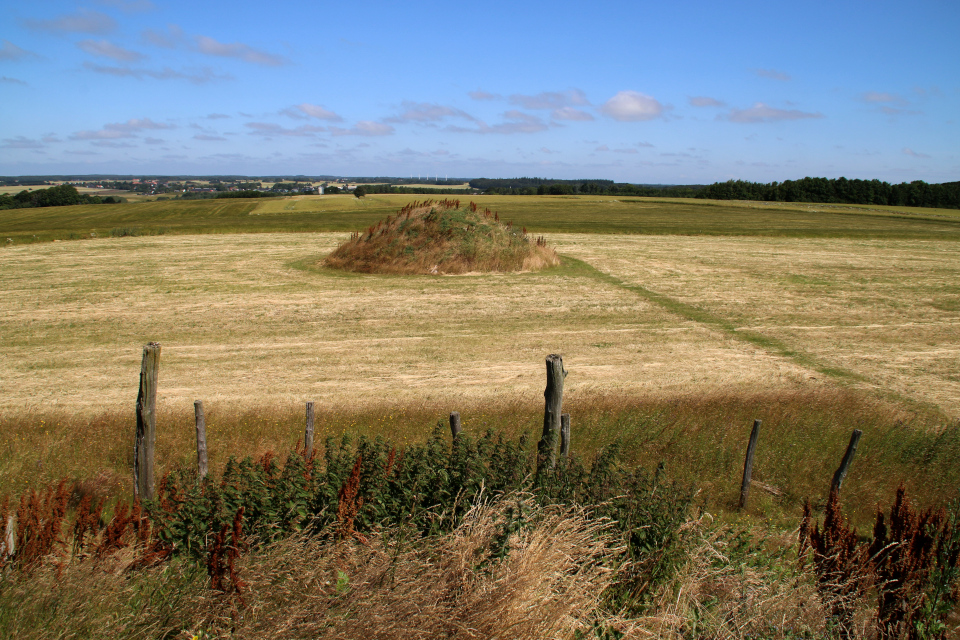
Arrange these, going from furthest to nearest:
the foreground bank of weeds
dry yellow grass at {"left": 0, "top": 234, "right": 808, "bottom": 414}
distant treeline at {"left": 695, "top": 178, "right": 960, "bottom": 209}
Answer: distant treeline at {"left": 695, "top": 178, "right": 960, "bottom": 209} < dry yellow grass at {"left": 0, "top": 234, "right": 808, "bottom": 414} < the foreground bank of weeds

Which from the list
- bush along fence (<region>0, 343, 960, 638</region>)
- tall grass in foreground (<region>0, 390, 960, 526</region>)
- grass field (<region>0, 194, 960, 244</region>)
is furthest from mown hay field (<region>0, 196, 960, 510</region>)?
grass field (<region>0, 194, 960, 244</region>)

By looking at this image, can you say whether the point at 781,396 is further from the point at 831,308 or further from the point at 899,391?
the point at 831,308

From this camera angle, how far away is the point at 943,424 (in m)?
10.4

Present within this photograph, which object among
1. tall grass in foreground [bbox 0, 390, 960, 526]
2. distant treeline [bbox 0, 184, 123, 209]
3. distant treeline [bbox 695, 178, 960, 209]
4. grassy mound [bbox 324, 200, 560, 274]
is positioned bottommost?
tall grass in foreground [bbox 0, 390, 960, 526]

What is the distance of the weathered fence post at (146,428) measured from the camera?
705 cm

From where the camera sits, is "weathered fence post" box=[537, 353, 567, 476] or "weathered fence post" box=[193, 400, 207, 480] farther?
"weathered fence post" box=[193, 400, 207, 480]

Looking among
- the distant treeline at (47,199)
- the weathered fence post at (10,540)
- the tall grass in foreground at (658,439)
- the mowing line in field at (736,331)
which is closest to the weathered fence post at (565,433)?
the tall grass in foreground at (658,439)

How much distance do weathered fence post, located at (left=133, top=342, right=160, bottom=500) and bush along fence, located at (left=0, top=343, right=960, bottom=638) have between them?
0.84 m

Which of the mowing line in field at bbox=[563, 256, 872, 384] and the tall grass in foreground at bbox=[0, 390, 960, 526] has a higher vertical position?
the mowing line in field at bbox=[563, 256, 872, 384]

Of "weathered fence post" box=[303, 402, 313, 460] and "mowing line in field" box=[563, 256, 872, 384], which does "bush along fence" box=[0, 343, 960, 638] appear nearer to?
"weathered fence post" box=[303, 402, 313, 460]

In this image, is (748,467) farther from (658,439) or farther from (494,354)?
(494,354)

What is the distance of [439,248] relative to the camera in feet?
88.3

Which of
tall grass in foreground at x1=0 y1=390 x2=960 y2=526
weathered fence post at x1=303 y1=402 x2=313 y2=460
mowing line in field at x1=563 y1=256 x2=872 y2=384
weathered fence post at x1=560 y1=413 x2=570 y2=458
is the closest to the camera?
weathered fence post at x1=560 y1=413 x2=570 y2=458

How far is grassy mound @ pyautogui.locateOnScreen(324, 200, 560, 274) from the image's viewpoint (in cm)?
2644
